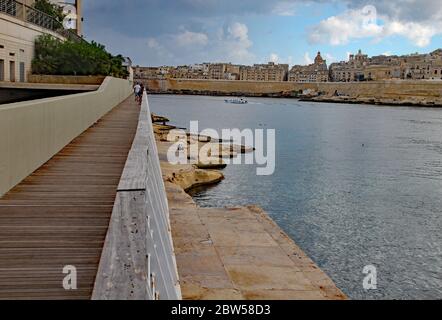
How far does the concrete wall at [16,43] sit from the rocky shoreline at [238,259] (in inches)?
651

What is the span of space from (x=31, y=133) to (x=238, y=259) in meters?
5.13

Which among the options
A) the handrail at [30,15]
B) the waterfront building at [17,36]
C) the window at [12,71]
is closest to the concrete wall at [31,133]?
the waterfront building at [17,36]

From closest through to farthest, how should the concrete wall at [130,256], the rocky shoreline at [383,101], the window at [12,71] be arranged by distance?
the concrete wall at [130,256], the window at [12,71], the rocky shoreline at [383,101]

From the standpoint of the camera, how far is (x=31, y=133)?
802 cm

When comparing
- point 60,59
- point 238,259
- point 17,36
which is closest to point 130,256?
point 238,259

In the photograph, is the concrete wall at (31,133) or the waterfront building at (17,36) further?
the waterfront building at (17,36)

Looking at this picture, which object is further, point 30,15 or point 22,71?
point 30,15

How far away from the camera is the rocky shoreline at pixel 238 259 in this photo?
9.12m

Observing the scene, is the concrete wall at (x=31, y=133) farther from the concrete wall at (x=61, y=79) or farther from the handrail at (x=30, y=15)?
the concrete wall at (x=61, y=79)

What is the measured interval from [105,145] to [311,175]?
67.0 feet

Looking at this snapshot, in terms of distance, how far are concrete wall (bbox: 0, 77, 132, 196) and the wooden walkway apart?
0.20 meters

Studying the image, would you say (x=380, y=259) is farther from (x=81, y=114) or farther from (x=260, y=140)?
(x=260, y=140)

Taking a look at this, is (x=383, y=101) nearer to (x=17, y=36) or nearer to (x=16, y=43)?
(x=17, y=36)

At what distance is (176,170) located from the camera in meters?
22.9
